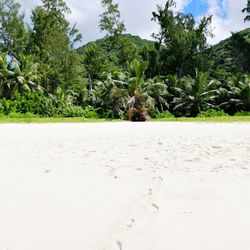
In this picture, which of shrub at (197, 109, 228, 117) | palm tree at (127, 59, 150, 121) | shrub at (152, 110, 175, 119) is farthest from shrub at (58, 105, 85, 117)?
shrub at (197, 109, 228, 117)

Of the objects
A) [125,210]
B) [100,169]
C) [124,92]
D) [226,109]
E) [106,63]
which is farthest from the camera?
[106,63]

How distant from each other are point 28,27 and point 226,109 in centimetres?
2263

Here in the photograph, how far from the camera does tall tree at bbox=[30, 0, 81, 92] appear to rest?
21.3 metres

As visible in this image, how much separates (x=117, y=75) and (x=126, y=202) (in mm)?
13237

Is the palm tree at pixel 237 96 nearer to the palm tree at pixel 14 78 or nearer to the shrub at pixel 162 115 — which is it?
the shrub at pixel 162 115

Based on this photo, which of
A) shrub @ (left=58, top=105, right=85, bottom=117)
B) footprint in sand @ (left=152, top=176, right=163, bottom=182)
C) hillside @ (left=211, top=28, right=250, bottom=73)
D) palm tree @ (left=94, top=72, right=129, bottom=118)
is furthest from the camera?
hillside @ (left=211, top=28, right=250, bottom=73)

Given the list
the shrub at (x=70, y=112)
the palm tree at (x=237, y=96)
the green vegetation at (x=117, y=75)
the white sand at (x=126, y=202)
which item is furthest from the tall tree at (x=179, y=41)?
the white sand at (x=126, y=202)

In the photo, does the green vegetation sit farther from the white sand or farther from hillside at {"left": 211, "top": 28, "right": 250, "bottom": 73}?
Answer: the white sand

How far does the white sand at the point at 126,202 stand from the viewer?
47.1 inches

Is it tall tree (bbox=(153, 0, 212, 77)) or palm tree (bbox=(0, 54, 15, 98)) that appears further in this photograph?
tall tree (bbox=(153, 0, 212, 77))

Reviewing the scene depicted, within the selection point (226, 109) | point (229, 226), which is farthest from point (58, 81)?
point (229, 226)

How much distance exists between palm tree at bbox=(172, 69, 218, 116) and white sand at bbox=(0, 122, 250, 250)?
1357cm

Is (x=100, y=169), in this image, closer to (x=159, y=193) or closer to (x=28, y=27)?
(x=159, y=193)

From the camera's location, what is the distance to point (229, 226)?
1304mm
